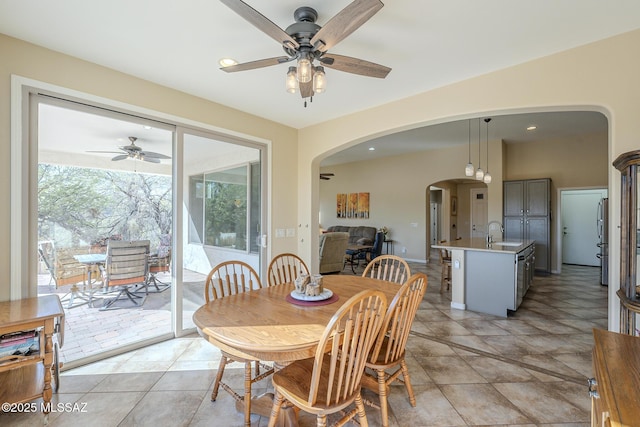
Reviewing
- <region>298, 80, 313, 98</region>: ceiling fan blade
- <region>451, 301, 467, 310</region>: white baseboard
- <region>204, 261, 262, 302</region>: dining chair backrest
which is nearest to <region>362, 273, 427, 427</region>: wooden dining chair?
<region>204, 261, 262, 302</region>: dining chair backrest

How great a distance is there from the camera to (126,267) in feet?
9.31

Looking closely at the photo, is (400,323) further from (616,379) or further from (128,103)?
(128,103)

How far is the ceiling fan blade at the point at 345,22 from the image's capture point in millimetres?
1342

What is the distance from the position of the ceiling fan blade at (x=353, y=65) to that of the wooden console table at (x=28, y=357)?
8.26 feet

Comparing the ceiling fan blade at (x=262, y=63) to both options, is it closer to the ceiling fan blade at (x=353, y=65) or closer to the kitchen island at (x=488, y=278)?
the ceiling fan blade at (x=353, y=65)

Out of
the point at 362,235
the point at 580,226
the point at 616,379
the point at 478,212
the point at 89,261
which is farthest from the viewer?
the point at 478,212

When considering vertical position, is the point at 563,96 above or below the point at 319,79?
above

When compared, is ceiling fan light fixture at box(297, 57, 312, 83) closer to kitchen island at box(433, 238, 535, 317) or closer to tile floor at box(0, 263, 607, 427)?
tile floor at box(0, 263, 607, 427)

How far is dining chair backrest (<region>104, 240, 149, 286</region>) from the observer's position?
273 cm

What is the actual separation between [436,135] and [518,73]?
3.76m

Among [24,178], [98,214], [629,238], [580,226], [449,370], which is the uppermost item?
[24,178]

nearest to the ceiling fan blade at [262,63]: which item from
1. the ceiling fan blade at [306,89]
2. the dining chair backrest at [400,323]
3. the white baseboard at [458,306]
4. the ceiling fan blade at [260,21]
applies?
the ceiling fan blade at [260,21]

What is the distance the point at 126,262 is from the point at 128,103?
1.58m

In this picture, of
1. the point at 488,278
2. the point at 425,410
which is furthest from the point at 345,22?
the point at 488,278
